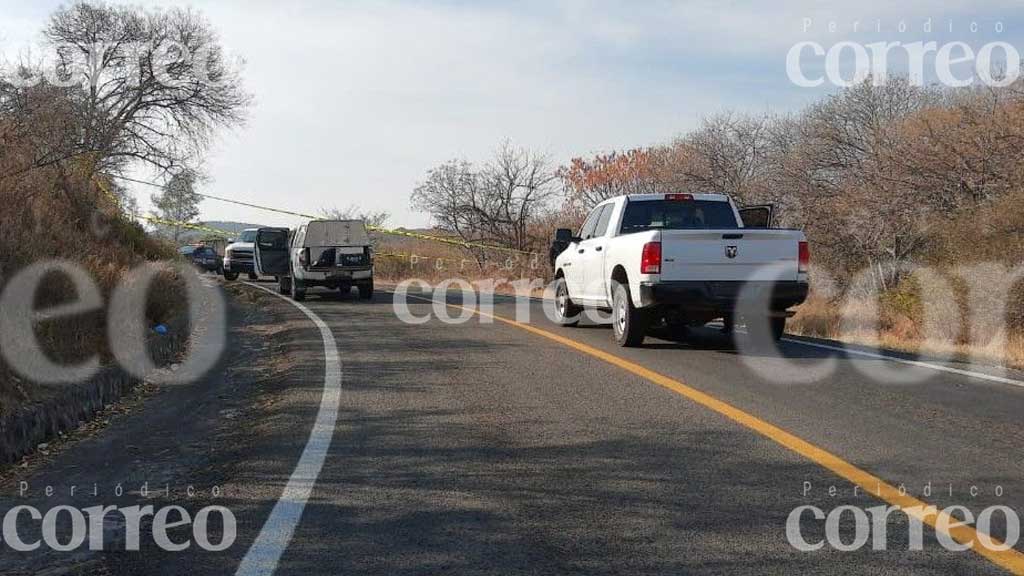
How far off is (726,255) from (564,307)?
4407mm

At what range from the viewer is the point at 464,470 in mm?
5648

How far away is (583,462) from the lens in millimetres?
5754

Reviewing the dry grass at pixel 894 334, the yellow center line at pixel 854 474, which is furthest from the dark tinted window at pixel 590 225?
the yellow center line at pixel 854 474

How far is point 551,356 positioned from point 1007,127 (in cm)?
1338

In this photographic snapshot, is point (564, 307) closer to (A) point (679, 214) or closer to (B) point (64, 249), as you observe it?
(A) point (679, 214)

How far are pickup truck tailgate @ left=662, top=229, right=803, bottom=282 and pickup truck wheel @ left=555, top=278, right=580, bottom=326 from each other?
4.07m

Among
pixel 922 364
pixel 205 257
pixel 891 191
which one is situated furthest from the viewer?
pixel 205 257

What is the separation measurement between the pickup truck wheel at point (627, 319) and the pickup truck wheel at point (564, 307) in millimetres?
2783

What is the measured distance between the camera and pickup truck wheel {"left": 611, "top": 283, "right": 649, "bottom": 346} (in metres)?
11.1

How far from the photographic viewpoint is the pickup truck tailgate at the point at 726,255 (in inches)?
410

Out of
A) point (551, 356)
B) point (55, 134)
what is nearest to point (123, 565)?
point (551, 356)

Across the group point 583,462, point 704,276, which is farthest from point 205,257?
point 583,462

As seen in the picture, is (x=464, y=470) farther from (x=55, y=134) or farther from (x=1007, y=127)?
(x=1007, y=127)

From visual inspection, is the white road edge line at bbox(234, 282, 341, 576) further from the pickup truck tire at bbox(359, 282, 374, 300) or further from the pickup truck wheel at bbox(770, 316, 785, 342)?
the pickup truck tire at bbox(359, 282, 374, 300)
